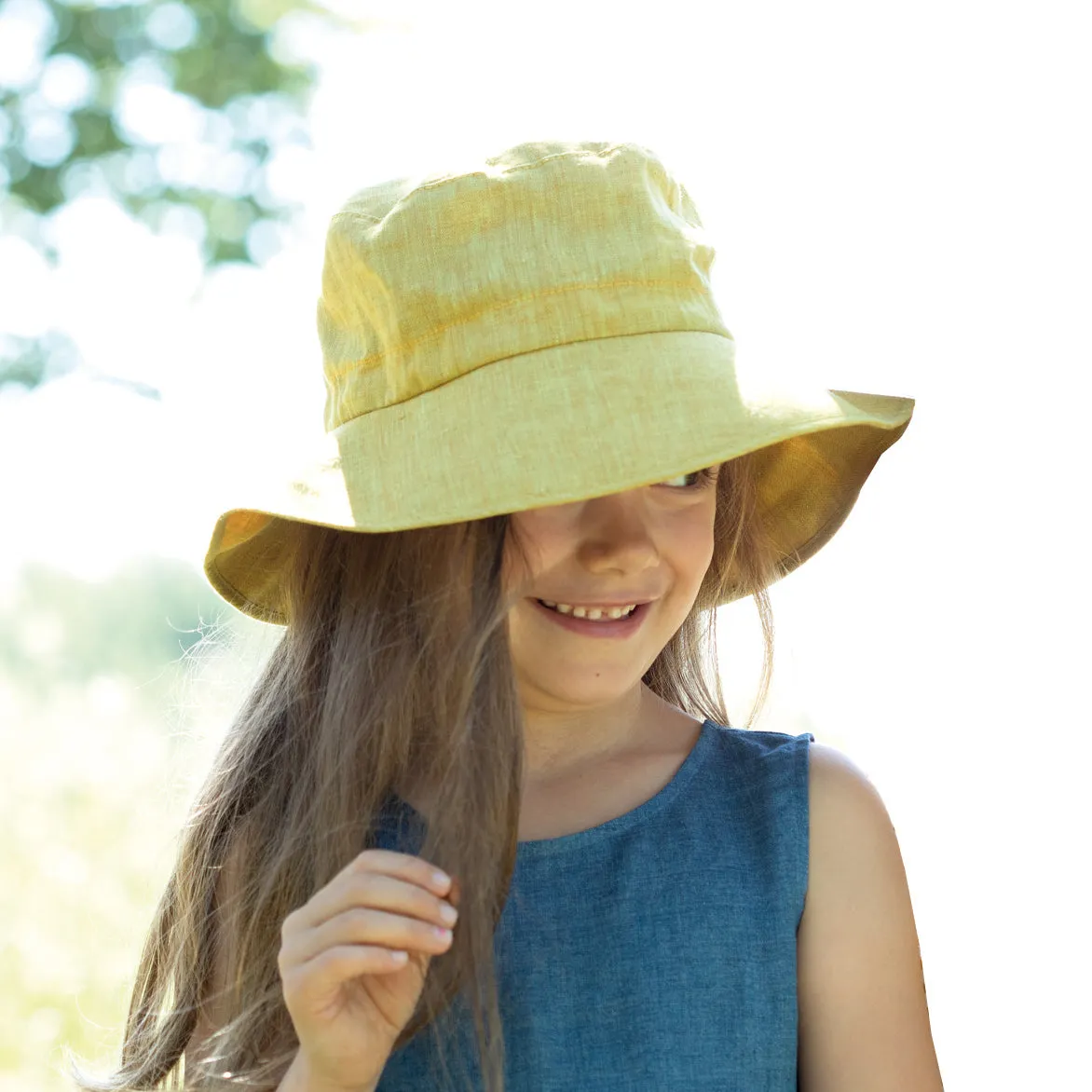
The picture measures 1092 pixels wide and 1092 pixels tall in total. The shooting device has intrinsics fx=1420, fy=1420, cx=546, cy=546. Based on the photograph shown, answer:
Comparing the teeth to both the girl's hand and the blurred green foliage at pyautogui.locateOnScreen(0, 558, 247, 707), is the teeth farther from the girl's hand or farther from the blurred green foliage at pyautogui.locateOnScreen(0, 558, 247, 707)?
the blurred green foliage at pyautogui.locateOnScreen(0, 558, 247, 707)

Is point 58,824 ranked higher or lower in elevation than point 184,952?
higher

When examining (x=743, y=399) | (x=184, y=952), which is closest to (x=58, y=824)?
(x=184, y=952)

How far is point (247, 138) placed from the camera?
18.9 feet

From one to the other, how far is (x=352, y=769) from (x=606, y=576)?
1.04 ft

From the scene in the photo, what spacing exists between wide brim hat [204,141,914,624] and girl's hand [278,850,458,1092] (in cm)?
29

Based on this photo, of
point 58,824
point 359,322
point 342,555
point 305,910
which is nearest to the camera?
point 305,910

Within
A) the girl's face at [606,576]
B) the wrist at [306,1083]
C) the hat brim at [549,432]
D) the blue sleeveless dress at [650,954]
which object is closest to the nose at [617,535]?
the girl's face at [606,576]

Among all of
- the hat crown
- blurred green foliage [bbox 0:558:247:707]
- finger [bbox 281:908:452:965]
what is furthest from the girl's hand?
blurred green foliage [bbox 0:558:247:707]

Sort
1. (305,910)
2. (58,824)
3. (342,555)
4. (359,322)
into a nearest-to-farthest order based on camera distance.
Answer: (305,910)
(359,322)
(342,555)
(58,824)

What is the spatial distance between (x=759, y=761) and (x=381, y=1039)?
55 cm

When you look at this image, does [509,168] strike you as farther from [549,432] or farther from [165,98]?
[165,98]

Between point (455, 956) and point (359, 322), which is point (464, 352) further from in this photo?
point (455, 956)

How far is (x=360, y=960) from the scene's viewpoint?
1.12m

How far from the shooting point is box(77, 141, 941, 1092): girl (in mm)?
1220
